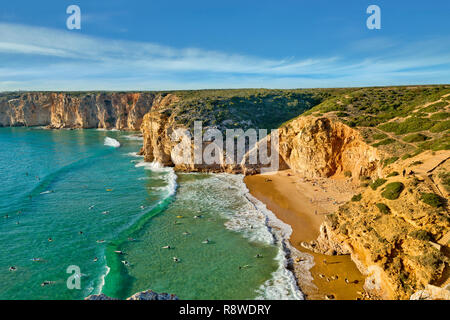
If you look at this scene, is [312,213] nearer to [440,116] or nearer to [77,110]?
[440,116]

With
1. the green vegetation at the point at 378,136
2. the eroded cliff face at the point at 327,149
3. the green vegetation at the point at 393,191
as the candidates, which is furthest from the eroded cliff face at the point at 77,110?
the green vegetation at the point at 393,191

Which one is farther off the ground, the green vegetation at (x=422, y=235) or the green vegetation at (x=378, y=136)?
the green vegetation at (x=378, y=136)

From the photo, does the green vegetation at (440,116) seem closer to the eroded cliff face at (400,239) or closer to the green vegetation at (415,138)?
the green vegetation at (415,138)

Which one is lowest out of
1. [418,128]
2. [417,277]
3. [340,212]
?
[417,277]

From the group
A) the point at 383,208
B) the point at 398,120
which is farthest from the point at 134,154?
the point at 383,208

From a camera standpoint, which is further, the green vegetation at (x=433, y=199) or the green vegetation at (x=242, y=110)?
the green vegetation at (x=242, y=110)
